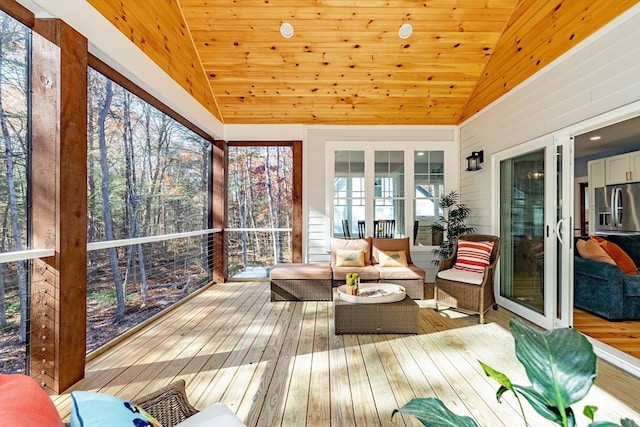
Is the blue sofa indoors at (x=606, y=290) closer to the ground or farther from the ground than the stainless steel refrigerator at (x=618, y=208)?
closer to the ground

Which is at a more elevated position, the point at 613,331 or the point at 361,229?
the point at 361,229

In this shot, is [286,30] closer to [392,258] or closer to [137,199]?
[137,199]

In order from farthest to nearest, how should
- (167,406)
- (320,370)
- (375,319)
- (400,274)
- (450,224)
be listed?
1. (450,224)
2. (400,274)
3. (375,319)
4. (320,370)
5. (167,406)

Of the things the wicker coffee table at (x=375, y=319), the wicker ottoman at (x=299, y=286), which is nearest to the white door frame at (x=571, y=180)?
the wicker coffee table at (x=375, y=319)

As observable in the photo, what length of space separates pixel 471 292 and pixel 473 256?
1.84ft

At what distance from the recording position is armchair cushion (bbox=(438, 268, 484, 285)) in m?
3.95

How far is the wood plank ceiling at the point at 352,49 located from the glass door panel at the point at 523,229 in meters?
1.08

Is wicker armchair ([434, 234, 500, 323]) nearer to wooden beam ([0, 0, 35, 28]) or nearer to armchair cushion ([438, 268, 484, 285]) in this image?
armchair cushion ([438, 268, 484, 285])

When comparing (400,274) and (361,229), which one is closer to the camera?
(400,274)

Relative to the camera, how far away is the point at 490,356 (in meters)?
2.93

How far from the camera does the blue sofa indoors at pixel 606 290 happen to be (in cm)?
371

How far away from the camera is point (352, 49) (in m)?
4.56

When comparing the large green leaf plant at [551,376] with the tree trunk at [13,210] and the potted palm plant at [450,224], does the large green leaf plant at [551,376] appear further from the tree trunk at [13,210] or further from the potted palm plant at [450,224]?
the potted palm plant at [450,224]

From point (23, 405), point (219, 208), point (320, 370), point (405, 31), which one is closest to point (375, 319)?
point (320, 370)
